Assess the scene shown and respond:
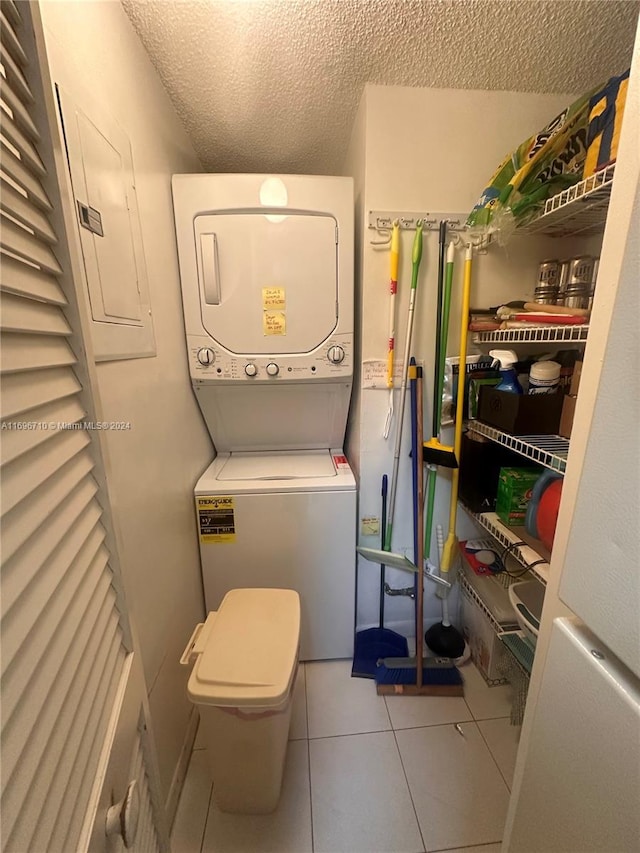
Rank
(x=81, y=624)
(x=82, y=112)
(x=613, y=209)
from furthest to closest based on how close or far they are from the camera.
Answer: (x=82, y=112) < (x=613, y=209) < (x=81, y=624)

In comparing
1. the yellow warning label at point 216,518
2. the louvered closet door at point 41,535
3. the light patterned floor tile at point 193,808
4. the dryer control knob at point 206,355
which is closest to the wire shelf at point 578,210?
the louvered closet door at point 41,535

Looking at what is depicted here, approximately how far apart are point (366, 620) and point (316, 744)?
0.56 m

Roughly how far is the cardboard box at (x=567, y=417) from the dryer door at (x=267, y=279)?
3.03 feet

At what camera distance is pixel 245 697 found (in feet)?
3.15

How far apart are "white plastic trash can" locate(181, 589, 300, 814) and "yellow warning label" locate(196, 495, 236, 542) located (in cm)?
37

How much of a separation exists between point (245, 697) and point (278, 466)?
923 millimetres

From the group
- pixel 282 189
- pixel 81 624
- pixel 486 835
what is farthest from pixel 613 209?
pixel 486 835

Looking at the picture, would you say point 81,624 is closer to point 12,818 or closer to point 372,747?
point 12,818

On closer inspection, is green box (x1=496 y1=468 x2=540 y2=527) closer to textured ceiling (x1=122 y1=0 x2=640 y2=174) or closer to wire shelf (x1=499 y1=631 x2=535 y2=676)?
wire shelf (x1=499 y1=631 x2=535 y2=676)

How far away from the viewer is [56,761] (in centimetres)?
39

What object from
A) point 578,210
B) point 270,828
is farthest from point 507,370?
point 270,828

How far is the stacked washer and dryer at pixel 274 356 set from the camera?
140 cm

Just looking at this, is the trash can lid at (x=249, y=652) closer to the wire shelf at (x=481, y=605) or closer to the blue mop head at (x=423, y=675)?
the blue mop head at (x=423, y=675)

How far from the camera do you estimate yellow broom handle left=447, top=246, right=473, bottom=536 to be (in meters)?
1.36
